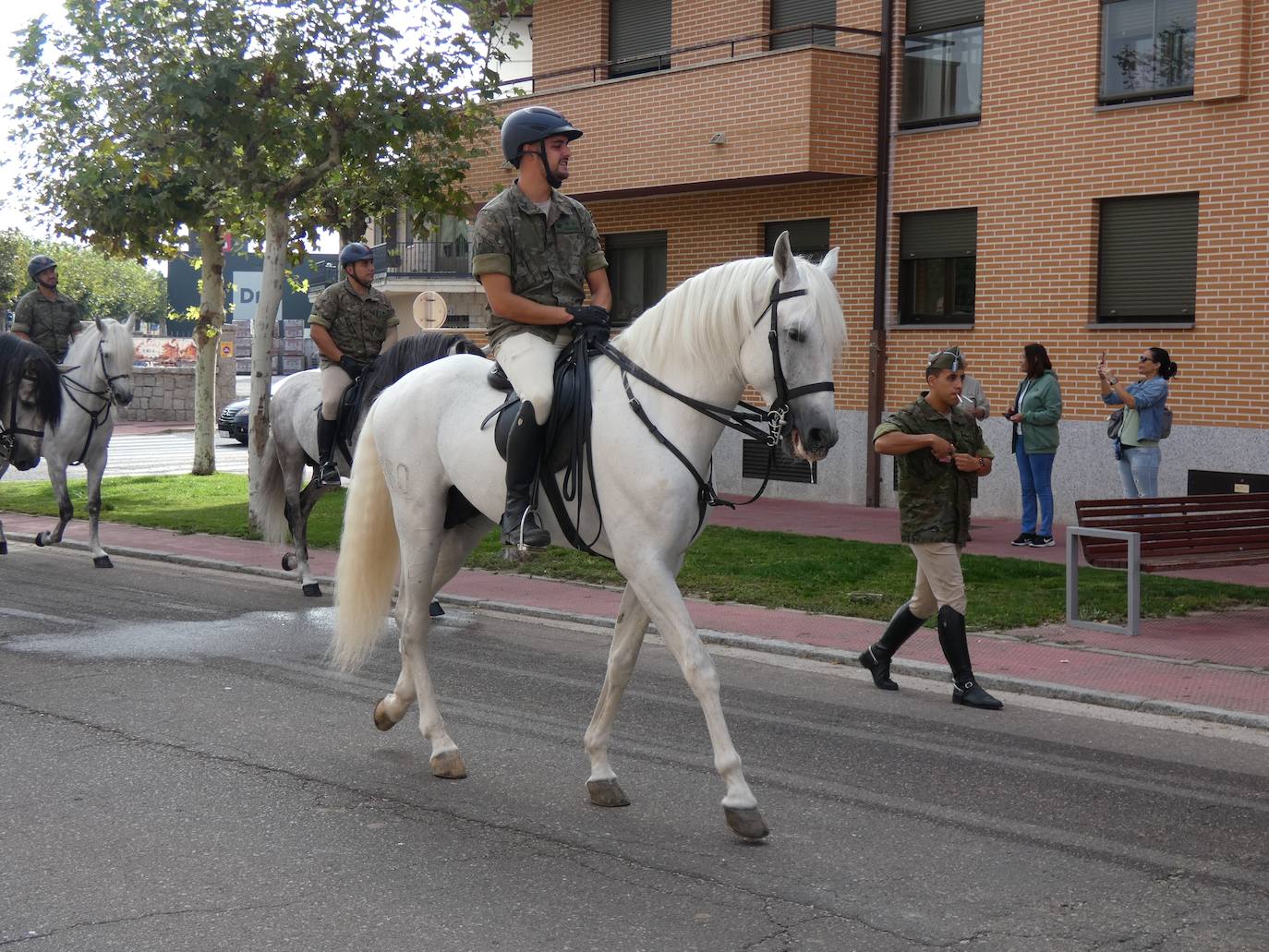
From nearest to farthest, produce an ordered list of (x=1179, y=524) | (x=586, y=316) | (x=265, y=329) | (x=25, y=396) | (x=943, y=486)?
(x=586, y=316), (x=943, y=486), (x=1179, y=524), (x=25, y=396), (x=265, y=329)

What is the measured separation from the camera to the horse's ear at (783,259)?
5.62 m

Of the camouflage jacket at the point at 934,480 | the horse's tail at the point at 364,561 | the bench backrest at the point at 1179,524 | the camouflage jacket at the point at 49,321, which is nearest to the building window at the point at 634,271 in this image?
the camouflage jacket at the point at 49,321

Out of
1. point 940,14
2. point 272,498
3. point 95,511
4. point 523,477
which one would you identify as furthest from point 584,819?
point 940,14

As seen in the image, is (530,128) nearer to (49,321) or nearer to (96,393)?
(96,393)

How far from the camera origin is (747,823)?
18.4ft

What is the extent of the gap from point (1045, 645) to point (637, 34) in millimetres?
15797

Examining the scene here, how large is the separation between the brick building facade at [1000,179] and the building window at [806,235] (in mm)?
47

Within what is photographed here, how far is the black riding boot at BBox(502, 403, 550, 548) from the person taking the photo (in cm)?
631

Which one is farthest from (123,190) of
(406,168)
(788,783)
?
(788,783)

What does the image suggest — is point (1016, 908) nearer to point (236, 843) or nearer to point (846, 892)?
point (846, 892)

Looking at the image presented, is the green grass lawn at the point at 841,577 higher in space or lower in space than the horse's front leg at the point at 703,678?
lower

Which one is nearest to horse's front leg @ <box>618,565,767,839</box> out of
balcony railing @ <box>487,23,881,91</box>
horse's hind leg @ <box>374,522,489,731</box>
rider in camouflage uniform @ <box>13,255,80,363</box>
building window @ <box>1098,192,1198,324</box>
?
horse's hind leg @ <box>374,522,489,731</box>

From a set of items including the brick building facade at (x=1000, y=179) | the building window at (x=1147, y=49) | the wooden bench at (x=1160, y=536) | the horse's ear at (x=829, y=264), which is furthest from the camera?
the building window at (x=1147, y=49)

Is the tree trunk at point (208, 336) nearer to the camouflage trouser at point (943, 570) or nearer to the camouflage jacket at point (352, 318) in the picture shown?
the camouflage jacket at point (352, 318)
